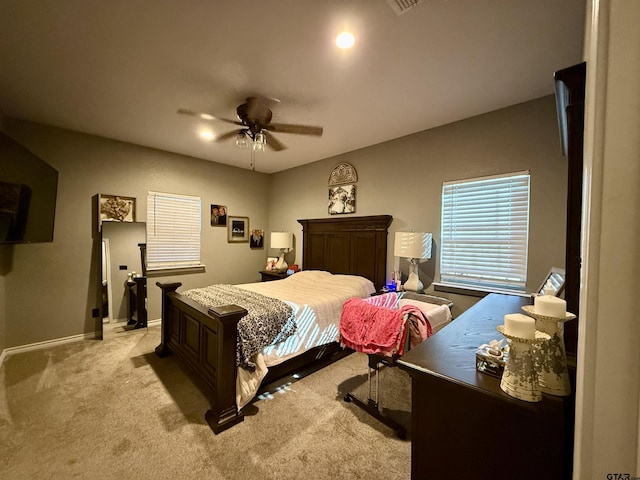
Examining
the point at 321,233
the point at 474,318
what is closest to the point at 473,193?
the point at 474,318

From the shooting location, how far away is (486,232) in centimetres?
273

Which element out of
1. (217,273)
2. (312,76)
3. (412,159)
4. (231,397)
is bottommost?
(231,397)

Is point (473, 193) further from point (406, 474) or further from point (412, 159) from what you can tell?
point (406, 474)

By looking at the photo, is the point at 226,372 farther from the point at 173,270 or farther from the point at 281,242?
the point at 281,242

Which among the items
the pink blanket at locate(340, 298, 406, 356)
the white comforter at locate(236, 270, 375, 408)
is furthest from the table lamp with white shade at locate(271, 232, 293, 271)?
the pink blanket at locate(340, 298, 406, 356)

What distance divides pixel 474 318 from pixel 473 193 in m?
1.67

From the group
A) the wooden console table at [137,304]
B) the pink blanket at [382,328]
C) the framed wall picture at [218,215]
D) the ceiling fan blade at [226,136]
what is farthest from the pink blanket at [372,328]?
the framed wall picture at [218,215]

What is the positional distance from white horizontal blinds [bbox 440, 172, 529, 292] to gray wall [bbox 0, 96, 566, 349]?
0.09 m

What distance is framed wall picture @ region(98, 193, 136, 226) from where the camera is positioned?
347 centimetres

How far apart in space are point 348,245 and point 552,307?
312 centimetres

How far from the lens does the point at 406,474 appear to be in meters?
1.51

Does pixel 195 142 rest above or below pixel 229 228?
above

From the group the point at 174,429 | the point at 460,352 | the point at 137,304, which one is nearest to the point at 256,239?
the point at 137,304

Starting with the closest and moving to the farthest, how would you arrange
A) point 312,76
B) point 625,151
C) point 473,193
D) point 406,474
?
1. point 625,151
2. point 406,474
3. point 312,76
4. point 473,193
